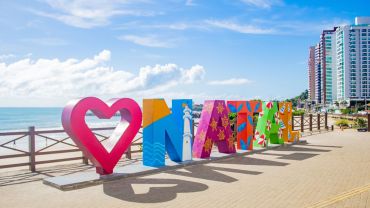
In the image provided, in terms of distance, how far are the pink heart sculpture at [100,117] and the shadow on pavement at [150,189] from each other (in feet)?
2.93

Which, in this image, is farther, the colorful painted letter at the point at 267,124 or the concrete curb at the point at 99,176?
the colorful painted letter at the point at 267,124

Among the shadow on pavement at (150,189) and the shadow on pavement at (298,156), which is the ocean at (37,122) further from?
the shadow on pavement at (150,189)

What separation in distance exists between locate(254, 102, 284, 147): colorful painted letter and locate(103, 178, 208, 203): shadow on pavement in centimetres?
850

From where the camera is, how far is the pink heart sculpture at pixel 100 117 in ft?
32.5

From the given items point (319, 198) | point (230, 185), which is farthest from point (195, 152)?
point (319, 198)

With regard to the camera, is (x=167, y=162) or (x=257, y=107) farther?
(x=257, y=107)

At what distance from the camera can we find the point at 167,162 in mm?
12812

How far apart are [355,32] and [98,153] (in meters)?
150

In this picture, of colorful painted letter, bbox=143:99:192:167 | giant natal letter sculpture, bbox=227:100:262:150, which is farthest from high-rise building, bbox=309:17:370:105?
colorful painted letter, bbox=143:99:192:167

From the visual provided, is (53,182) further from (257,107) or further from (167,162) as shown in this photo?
(257,107)

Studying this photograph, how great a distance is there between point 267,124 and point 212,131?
4866mm

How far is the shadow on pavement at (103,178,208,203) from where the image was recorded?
27.4 ft

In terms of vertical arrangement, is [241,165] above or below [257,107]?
below

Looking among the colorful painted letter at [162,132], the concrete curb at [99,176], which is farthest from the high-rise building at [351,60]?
the concrete curb at [99,176]
